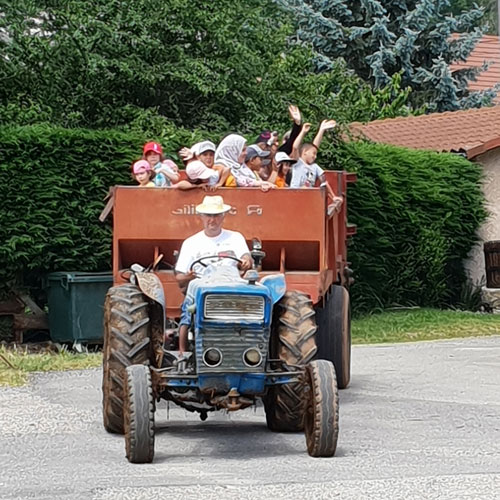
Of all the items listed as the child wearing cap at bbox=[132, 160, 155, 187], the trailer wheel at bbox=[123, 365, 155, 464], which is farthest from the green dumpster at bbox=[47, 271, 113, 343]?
the trailer wheel at bbox=[123, 365, 155, 464]

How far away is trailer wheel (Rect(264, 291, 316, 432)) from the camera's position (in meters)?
9.22

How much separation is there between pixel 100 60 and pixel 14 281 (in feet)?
11.0

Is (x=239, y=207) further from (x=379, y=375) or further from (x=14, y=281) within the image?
(x=14, y=281)

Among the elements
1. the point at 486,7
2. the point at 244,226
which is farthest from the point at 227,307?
the point at 486,7

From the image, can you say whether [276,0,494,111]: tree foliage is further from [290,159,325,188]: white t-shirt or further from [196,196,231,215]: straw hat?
[196,196,231,215]: straw hat

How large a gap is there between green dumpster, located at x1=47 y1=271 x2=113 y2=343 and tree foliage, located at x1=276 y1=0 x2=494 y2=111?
20.5 metres

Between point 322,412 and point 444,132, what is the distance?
18668 mm

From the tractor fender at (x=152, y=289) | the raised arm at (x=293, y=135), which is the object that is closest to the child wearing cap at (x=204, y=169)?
the tractor fender at (x=152, y=289)

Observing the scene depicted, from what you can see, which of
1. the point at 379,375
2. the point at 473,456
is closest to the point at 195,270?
the point at 473,456

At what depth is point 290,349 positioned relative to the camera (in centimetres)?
921

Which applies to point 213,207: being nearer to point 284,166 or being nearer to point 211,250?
point 211,250

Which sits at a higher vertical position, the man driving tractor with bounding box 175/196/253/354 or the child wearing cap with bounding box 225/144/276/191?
the child wearing cap with bounding box 225/144/276/191

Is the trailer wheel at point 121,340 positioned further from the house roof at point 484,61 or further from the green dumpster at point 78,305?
the house roof at point 484,61

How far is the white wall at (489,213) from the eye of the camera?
23.7 m
